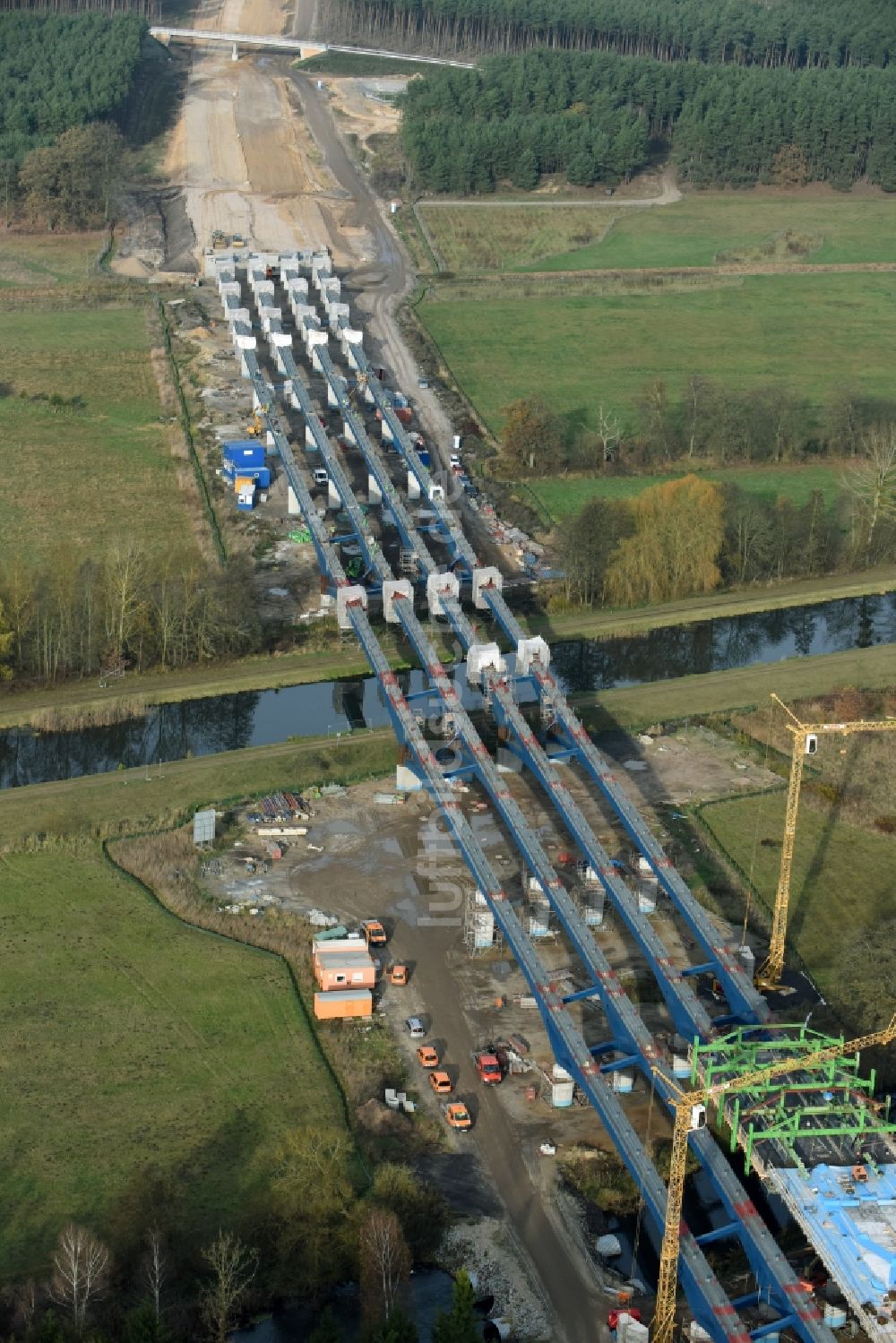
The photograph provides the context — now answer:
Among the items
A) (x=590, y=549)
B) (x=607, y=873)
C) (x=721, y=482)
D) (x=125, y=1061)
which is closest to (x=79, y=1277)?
(x=125, y=1061)

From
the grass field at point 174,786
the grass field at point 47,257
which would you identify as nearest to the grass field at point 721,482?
the grass field at point 174,786

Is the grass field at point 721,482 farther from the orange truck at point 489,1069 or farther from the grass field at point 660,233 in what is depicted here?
the orange truck at point 489,1069

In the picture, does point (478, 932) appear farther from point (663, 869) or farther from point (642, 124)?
point (642, 124)

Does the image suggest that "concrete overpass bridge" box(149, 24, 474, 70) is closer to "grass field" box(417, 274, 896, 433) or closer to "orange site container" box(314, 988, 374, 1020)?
"grass field" box(417, 274, 896, 433)

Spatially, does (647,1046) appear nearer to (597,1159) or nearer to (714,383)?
(597,1159)

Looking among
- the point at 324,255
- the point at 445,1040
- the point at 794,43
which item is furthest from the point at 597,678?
the point at 794,43

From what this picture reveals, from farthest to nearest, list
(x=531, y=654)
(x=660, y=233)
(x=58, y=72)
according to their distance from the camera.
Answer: (x=58, y=72)
(x=660, y=233)
(x=531, y=654)
